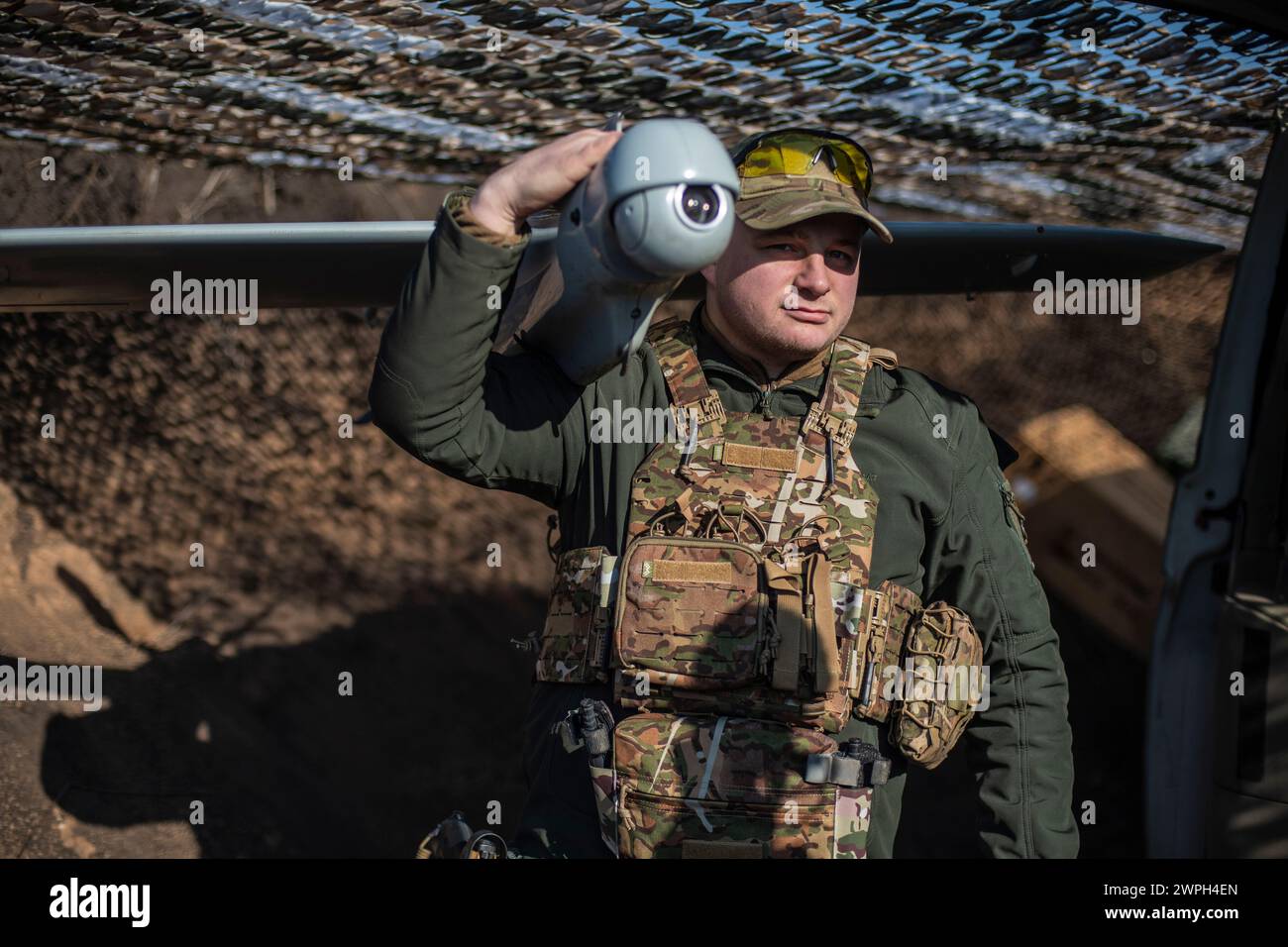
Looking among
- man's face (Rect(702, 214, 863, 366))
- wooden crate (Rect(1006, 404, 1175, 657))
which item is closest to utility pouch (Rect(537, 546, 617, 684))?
man's face (Rect(702, 214, 863, 366))

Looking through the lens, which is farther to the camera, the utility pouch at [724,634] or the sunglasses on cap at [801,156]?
the sunglasses on cap at [801,156]

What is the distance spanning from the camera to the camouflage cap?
2379 millimetres

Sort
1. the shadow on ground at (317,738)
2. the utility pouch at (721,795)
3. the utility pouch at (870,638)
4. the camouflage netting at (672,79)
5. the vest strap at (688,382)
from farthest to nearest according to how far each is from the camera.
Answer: the shadow on ground at (317,738) → the camouflage netting at (672,79) → the vest strap at (688,382) → the utility pouch at (870,638) → the utility pouch at (721,795)

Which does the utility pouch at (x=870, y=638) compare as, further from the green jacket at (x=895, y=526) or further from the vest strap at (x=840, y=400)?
the vest strap at (x=840, y=400)

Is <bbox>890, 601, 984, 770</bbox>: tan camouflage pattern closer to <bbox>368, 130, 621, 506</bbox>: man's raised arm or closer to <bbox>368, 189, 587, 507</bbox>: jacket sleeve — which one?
<bbox>368, 189, 587, 507</bbox>: jacket sleeve

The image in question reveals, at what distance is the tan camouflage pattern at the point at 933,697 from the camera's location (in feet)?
8.09

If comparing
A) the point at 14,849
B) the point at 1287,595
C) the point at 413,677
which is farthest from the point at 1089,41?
the point at 14,849

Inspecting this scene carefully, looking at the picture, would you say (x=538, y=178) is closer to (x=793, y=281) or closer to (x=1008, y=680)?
(x=793, y=281)

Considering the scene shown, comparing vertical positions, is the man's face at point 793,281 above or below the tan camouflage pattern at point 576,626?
above

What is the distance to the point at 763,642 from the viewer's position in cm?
234

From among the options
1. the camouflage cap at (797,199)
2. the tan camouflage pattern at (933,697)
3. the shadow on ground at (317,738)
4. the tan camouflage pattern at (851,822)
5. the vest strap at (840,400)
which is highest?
the camouflage cap at (797,199)

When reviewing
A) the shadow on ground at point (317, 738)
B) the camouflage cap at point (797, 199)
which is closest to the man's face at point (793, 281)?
the camouflage cap at point (797, 199)

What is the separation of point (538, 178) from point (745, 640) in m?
0.96
